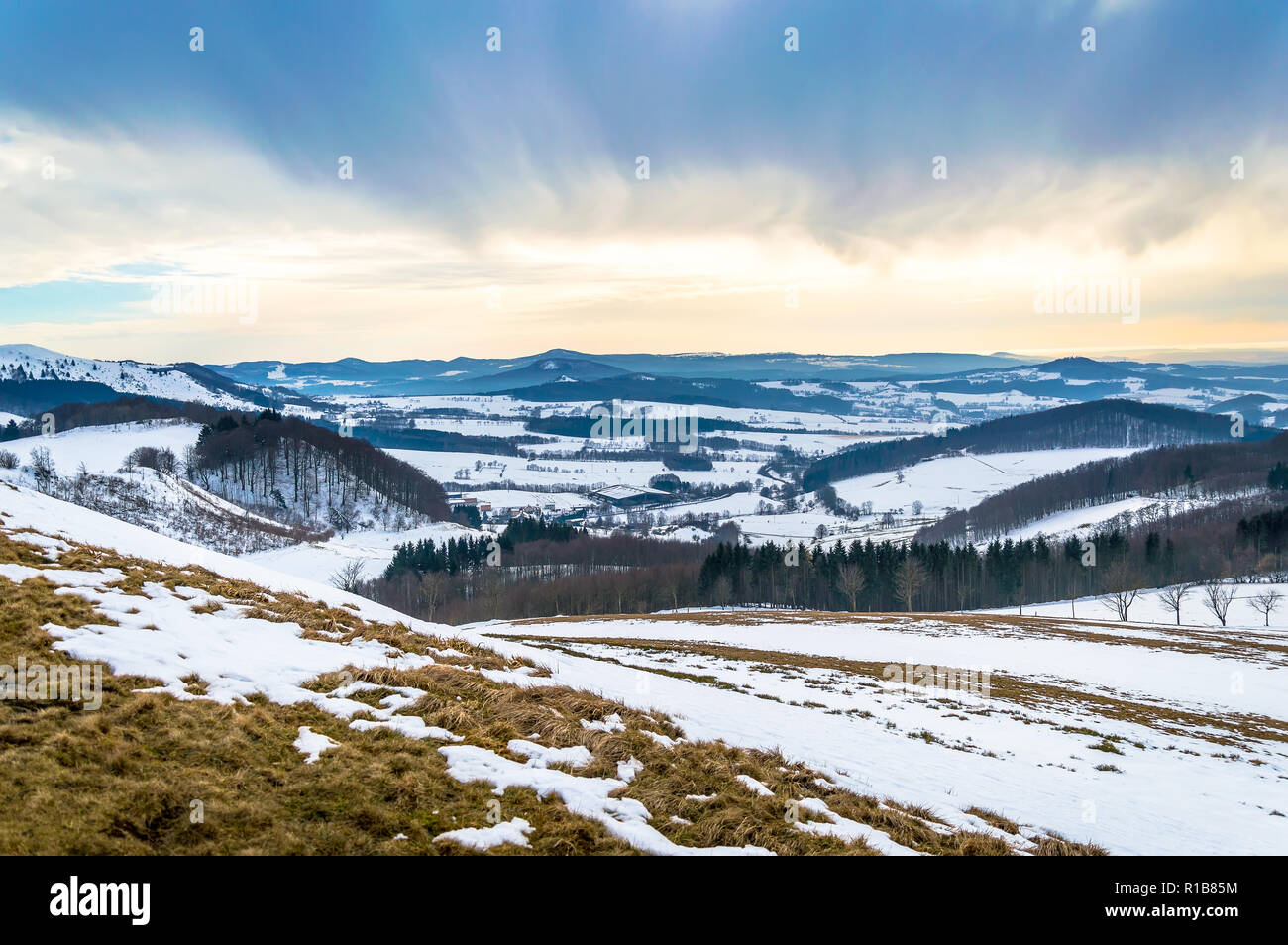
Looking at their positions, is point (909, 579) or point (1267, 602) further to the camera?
point (909, 579)

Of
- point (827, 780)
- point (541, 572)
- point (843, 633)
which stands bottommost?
point (541, 572)

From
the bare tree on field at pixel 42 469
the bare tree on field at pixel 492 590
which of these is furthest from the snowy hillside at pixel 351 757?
the bare tree on field at pixel 42 469

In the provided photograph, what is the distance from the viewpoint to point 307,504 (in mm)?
169875

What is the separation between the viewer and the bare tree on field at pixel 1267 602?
7131 cm

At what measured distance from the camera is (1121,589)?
7856cm

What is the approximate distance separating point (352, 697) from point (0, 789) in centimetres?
510

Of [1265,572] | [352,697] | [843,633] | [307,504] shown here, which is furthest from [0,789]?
[307,504]

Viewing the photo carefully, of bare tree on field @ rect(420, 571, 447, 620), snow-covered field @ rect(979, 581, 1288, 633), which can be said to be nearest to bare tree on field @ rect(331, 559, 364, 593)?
bare tree on field @ rect(420, 571, 447, 620)

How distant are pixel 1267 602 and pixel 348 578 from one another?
122 metres

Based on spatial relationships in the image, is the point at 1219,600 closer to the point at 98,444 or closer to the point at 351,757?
the point at 351,757

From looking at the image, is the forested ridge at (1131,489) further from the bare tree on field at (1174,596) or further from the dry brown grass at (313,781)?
the dry brown grass at (313,781)

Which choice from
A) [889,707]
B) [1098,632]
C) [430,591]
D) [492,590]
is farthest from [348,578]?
[1098,632]
